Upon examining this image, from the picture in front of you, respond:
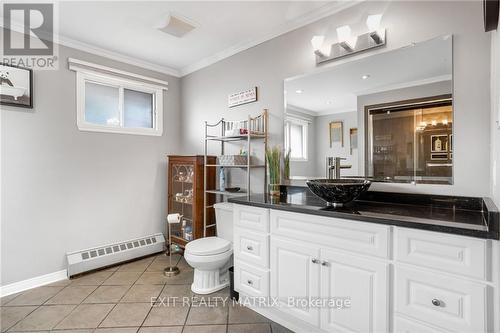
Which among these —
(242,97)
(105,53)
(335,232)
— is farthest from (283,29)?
(105,53)

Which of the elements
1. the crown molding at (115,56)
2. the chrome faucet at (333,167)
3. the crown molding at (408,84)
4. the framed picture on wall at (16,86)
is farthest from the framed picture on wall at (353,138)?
the framed picture on wall at (16,86)

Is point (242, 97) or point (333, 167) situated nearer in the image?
point (333, 167)

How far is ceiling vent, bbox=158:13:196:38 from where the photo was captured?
7.44 ft

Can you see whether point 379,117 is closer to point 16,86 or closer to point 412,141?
point 412,141

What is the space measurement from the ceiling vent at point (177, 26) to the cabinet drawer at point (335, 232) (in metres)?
1.85

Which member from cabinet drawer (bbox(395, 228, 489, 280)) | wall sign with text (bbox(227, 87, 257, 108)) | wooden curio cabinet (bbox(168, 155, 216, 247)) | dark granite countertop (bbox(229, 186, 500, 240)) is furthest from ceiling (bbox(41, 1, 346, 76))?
cabinet drawer (bbox(395, 228, 489, 280))

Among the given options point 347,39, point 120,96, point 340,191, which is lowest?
point 340,191

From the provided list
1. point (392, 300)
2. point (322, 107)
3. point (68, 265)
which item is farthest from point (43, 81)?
point (392, 300)

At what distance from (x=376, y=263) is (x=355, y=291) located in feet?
0.72

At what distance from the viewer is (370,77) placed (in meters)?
1.97

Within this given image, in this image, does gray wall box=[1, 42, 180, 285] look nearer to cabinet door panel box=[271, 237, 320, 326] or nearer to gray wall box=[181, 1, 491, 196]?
gray wall box=[181, 1, 491, 196]

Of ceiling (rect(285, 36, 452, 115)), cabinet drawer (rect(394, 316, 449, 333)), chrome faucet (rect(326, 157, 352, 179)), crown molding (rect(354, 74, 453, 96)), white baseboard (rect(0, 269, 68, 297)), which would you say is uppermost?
ceiling (rect(285, 36, 452, 115))

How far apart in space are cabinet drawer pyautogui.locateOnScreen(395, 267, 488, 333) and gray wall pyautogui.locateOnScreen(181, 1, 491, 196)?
2.20ft

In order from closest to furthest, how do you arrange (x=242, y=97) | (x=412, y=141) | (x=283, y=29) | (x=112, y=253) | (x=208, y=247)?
(x=412, y=141), (x=208, y=247), (x=283, y=29), (x=242, y=97), (x=112, y=253)
